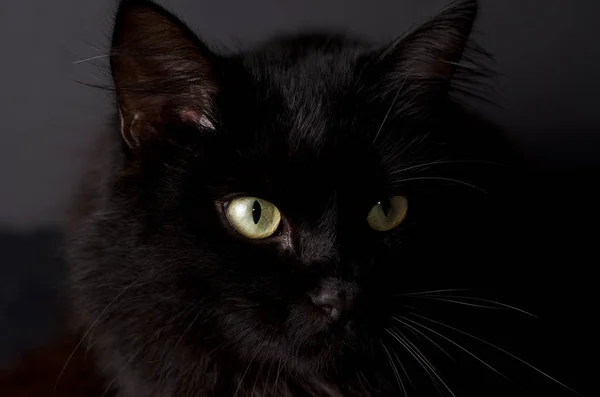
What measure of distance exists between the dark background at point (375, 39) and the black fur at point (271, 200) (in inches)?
10.1

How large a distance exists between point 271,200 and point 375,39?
2.97 ft

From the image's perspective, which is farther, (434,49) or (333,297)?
(434,49)

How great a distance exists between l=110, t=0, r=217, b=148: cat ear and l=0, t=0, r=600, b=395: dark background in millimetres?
236

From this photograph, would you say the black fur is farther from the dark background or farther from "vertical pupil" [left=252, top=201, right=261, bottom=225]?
A: the dark background

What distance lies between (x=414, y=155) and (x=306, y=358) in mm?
383

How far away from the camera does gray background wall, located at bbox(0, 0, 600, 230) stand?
162cm

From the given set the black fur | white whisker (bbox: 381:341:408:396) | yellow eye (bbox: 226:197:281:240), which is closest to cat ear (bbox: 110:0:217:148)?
the black fur

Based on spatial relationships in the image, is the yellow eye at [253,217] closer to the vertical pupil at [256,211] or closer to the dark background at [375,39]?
the vertical pupil at [256,211]

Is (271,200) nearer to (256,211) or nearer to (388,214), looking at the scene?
(256,211)

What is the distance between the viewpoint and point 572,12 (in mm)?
1932

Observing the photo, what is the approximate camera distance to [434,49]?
1.20 meters

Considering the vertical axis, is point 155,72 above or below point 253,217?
above

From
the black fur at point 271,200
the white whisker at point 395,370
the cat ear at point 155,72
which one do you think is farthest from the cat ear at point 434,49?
the white whisker at point 395,370

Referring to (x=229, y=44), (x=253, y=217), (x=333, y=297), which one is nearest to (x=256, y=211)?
(x=253, y=217)
